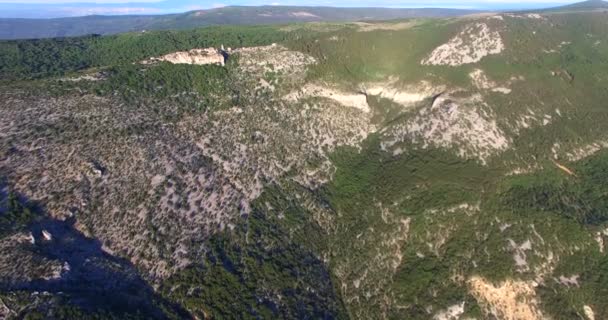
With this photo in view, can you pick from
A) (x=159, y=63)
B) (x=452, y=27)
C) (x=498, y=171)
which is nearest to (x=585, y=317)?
(x=498, y=171)

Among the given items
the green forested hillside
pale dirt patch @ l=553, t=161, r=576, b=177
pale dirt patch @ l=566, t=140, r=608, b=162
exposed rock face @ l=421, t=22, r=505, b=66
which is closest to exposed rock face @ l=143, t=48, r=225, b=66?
the green forested hillside

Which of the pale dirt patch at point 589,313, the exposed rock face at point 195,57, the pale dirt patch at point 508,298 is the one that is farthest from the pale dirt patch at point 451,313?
the exposed rock face at point 195,57

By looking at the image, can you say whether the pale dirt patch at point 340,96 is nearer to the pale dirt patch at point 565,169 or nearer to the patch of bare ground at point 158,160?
the patch of bare ground at point 158,160

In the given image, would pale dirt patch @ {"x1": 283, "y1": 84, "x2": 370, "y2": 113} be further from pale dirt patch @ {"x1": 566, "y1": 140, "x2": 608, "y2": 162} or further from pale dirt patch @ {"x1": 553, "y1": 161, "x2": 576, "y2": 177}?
pale dirt patch @ {"x1": 566, "y1": 140, "x2": 608, "y2": 162}

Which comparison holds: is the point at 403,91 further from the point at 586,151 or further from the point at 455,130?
the point at 586,151

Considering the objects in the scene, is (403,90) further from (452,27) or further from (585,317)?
(585,317)

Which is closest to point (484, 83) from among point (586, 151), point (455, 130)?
point (455, 130)
